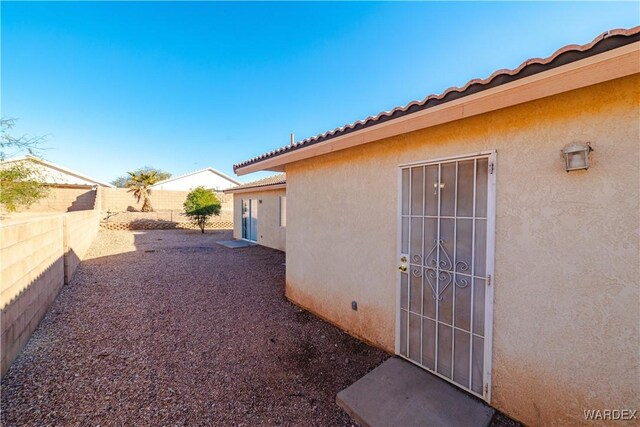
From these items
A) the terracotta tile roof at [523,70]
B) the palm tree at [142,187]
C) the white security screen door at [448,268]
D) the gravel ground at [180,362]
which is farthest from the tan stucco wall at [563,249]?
the palm tree at [142,187]

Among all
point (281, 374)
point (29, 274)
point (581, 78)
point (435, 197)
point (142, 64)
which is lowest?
point (281, 374)

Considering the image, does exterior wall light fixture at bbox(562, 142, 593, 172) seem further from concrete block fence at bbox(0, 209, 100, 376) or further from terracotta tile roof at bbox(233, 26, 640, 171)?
concrete block fence at bbox(0, 209, 100, 376)

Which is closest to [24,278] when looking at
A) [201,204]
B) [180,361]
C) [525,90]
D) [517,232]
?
[180,361]

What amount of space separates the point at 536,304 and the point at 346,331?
9.60 feet

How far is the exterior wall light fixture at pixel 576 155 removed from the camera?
2107 millimetres

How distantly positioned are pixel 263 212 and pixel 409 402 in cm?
1184

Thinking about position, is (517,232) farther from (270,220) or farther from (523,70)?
(270,220)

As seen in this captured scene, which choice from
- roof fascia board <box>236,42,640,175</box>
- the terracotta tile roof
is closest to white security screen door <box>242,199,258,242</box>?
roof fascia board <box>236,42,640,175</box>

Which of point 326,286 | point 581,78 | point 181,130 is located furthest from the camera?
point 181,130

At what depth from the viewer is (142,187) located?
2477 centimetres

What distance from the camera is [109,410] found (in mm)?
2668

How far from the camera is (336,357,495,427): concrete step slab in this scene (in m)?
2.55

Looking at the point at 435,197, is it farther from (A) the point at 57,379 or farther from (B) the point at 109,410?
(A) the point at 57,379

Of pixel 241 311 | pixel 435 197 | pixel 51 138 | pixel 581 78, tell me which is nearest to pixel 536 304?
pixel 435 197
